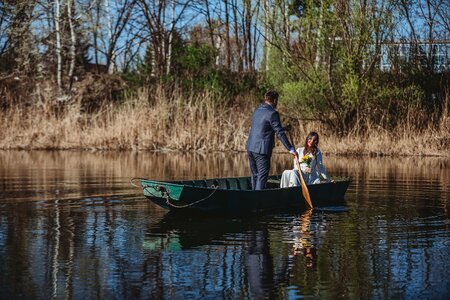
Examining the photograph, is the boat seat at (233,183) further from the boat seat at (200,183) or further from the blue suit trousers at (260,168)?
the blue suit trousers at (260,168)

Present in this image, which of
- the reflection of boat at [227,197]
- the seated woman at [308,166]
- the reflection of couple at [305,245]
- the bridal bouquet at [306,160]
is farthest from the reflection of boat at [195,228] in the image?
the bridal bouquet at [306,160]

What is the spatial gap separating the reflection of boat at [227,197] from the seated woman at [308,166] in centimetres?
42

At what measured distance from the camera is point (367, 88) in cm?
2953

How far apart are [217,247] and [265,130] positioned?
411cm

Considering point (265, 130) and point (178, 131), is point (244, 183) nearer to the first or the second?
point (265, 130)

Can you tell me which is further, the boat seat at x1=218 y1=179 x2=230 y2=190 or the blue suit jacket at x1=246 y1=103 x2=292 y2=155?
the boat seat at x1=218 y1=179 x2=230 y2=190

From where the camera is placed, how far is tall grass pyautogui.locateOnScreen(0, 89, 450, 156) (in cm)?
2898

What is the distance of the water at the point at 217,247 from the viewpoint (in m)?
7.68

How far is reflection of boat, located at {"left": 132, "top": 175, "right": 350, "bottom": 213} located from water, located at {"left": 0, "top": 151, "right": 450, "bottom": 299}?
8.0 inches

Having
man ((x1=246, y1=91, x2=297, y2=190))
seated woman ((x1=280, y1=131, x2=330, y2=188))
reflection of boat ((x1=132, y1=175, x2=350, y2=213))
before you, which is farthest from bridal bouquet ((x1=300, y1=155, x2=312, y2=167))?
man ((x1=246, y1=91, x2=297, y2=190))

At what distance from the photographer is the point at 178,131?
3092 centimetres

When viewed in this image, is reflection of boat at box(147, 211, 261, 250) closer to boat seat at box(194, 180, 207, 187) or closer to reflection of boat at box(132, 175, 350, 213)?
reflection of boat at box(132, 175, 350, 213)

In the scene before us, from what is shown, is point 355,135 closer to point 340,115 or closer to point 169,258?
point 340,115

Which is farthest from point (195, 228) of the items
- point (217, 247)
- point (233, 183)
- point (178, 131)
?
point (178, 131)
